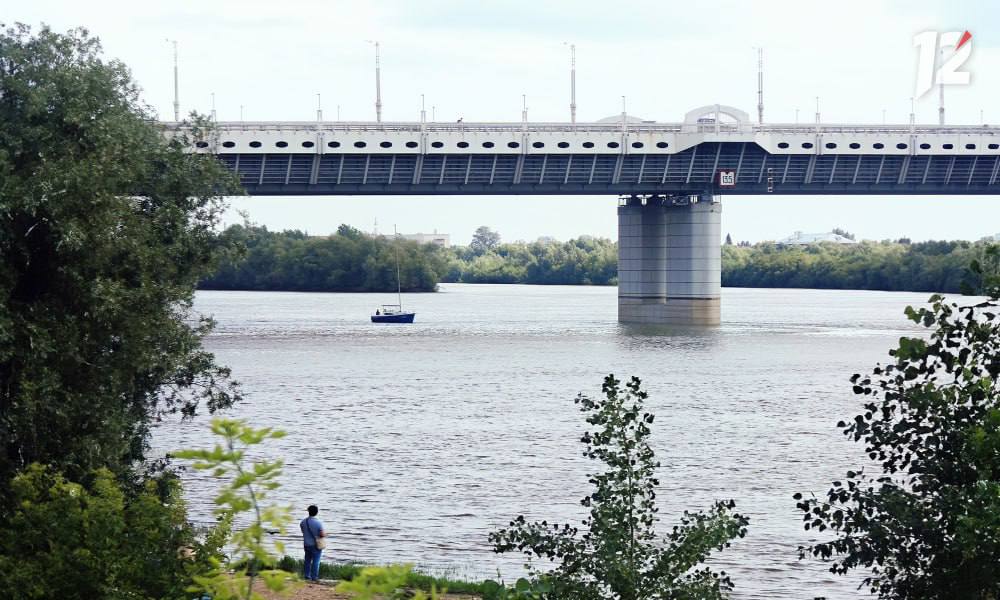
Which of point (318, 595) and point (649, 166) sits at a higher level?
point (649, 166)

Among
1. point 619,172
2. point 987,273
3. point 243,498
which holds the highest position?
point 619,172

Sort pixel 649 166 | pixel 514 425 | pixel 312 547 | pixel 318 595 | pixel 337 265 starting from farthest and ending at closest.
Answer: pixel 337 265 → pixel 649 166 → pixel 514 425 → pixel 312 547 → pixel 318 595

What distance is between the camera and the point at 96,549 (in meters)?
13.2

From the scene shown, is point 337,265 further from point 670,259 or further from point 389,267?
point 670,259

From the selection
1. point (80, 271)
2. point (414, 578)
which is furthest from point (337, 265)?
point (414, 578)

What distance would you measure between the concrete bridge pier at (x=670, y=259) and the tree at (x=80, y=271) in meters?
69.6

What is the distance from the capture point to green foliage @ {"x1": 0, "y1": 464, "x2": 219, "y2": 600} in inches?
512

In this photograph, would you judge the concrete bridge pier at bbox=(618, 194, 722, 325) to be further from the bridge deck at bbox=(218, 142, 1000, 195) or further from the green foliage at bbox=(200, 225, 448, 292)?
the green foliage at bbox=(200, 225, 448, 292)

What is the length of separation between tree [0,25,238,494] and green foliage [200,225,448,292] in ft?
497

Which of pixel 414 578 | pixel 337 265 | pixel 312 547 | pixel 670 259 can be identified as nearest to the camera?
pixel 414 578

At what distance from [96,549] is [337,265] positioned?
167578 millimetres

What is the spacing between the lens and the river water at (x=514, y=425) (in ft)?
79.0

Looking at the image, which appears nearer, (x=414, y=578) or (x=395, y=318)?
(x=414, y=578)

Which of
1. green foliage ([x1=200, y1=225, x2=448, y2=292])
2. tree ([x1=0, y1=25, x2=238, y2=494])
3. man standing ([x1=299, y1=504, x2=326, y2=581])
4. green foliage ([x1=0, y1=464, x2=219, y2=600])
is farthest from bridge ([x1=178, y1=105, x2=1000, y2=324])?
green foliage ([x1=200, y1=225, x2=448, y2=292])
